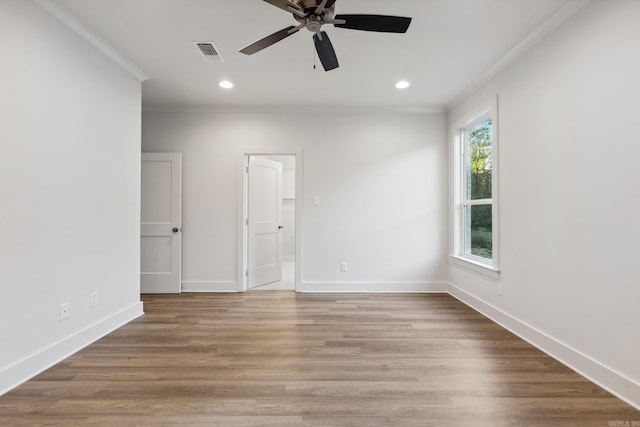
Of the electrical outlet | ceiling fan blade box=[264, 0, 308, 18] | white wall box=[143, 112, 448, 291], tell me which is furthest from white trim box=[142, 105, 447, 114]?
the electrical outlet

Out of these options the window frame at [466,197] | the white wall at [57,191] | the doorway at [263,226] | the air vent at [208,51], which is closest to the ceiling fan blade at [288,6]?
the air vent at [208,51]

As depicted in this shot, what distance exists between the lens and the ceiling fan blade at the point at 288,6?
63.6 inches

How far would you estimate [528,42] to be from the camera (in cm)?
257

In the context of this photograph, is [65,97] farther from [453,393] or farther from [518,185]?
[518,185]

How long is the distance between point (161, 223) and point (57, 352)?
2103 millimetres

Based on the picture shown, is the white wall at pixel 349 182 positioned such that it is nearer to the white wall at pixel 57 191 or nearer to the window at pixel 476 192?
the window at pixel 476 192

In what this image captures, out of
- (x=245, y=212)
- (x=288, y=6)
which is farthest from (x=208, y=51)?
(x=245, y=212)

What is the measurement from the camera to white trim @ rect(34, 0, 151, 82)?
7.15 feet

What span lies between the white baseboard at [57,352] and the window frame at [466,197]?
377cm

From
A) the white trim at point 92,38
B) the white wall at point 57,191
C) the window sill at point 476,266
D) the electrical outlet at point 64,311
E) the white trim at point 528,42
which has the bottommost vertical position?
the electrical outlet at point 64,311

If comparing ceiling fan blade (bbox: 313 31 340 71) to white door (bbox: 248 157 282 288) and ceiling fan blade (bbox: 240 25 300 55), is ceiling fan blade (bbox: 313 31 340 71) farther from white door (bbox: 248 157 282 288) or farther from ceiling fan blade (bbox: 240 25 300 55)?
white door (bbox: 248 157 282 288)

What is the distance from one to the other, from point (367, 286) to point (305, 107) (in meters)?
2.65

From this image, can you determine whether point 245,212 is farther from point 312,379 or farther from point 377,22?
point 377,22

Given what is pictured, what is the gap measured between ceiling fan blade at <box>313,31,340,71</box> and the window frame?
194 cm
